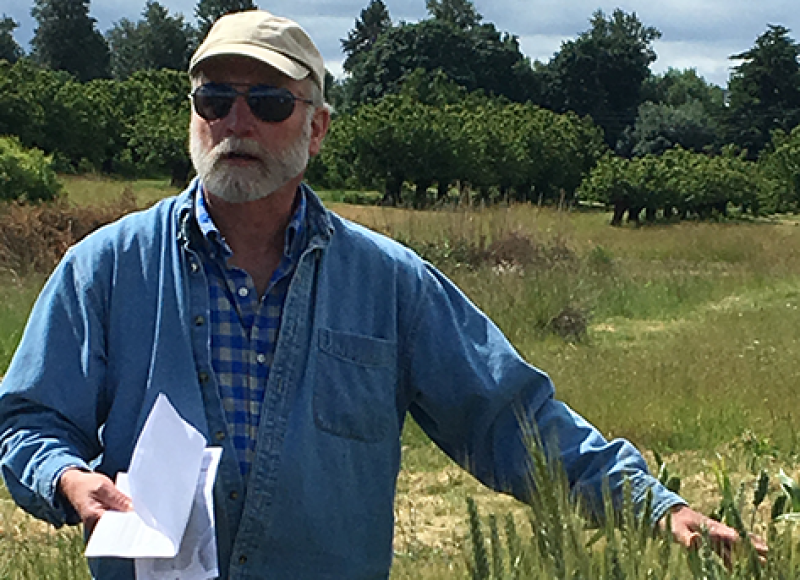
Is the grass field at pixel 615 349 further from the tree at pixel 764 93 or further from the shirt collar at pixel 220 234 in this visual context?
the tree at pixel 764 93

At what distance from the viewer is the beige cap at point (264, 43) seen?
2.39m

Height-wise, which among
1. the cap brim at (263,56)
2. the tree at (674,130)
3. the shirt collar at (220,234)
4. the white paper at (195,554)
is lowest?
the white paper at (195,554)

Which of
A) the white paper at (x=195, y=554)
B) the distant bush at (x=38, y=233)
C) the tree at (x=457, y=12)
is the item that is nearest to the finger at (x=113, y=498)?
the white paper at (x=195, y=554)

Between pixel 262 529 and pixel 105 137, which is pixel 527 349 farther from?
pixel 105 137

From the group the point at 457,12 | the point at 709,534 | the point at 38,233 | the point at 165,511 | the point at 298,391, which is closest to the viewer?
the point at 709,534

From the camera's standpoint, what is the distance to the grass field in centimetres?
590

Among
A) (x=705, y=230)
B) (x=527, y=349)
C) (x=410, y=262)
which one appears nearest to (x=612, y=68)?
(x=705, y=230)

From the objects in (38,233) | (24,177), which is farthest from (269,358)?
(24,177)

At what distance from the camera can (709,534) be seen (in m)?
1.46

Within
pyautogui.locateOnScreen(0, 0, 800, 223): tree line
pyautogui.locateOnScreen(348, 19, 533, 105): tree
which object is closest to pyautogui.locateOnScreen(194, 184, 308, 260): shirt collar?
pyautogui.locateOnScreen(0, 0, 800, 223): tree line

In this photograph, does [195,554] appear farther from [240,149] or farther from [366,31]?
[366,31]

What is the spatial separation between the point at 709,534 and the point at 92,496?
1050 millimetres

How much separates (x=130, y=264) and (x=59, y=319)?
0.59ft

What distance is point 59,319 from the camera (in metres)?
2.25
